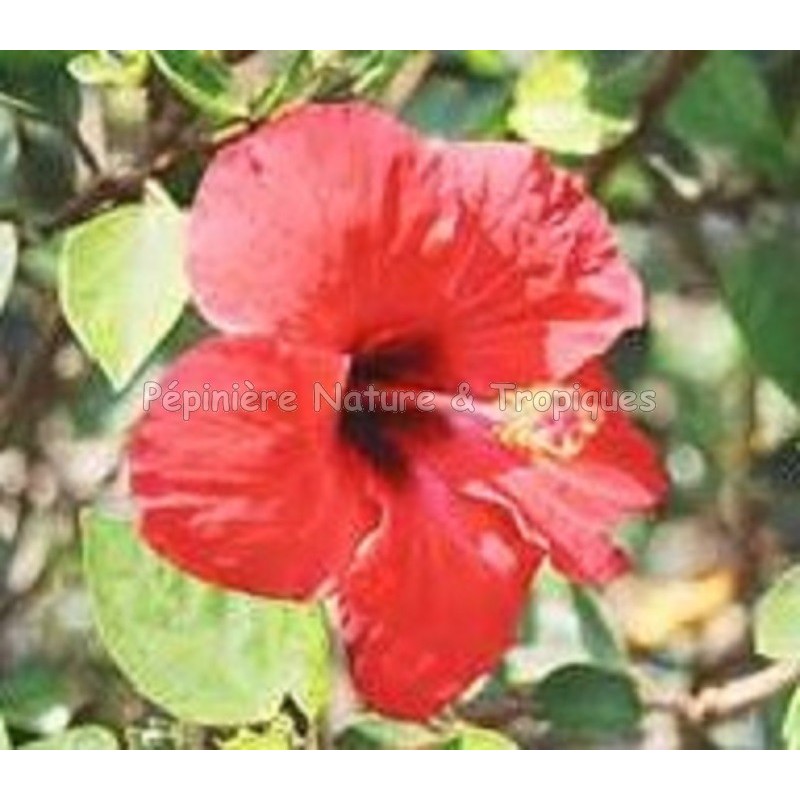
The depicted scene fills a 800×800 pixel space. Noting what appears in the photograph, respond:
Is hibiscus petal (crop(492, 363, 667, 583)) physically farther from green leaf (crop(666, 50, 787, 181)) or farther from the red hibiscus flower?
green leaf (crop(666, 50, 787, 181))

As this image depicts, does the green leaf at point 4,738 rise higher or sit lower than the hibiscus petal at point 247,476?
lower

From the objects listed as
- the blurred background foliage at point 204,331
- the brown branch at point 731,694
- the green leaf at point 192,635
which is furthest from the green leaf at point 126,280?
the brown branch at point 731,694

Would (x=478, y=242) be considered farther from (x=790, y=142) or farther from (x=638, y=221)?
(x=790, y=142)

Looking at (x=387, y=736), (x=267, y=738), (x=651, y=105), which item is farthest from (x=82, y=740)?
(x=651, y=105)

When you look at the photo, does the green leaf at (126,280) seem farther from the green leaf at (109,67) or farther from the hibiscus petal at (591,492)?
the hibiscus petal at (591,492)

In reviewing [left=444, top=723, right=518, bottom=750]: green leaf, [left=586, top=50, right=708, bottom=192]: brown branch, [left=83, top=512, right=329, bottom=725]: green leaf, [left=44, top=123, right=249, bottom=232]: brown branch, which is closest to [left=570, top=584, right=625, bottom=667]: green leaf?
[left=444, top=723, right=518, bottom=750]: green leaf

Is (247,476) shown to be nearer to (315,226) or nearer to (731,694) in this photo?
(315,226)
